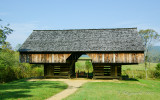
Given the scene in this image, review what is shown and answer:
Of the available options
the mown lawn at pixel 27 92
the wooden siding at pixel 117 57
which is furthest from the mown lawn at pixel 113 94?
the wooden siding at pixel 117 57

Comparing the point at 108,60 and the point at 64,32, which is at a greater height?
the point at 64,32

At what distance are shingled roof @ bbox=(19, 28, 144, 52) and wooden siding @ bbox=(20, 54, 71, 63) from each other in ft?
2.33

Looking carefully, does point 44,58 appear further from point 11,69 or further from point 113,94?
point 113,94

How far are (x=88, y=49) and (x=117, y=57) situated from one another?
3705 millimetres

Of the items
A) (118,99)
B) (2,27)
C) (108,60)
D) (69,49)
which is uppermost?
(2,27)

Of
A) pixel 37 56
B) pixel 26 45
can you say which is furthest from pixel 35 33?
pixel 37 56

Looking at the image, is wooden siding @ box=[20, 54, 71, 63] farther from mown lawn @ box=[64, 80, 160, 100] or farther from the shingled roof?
mown lawn @ box=[64, 80, 160, 100]

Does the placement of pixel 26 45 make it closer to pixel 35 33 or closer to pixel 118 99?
pixel 35 33

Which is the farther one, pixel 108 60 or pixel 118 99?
pixel 108 60

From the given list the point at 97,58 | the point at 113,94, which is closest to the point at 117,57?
the point at 97,58

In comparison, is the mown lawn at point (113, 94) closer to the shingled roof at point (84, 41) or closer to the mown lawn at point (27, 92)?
the mown lawn at point (27, 92)

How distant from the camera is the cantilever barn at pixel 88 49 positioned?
73.0 feet

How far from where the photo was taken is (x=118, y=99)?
1146 centimetres

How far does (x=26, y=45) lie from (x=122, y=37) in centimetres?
1296
